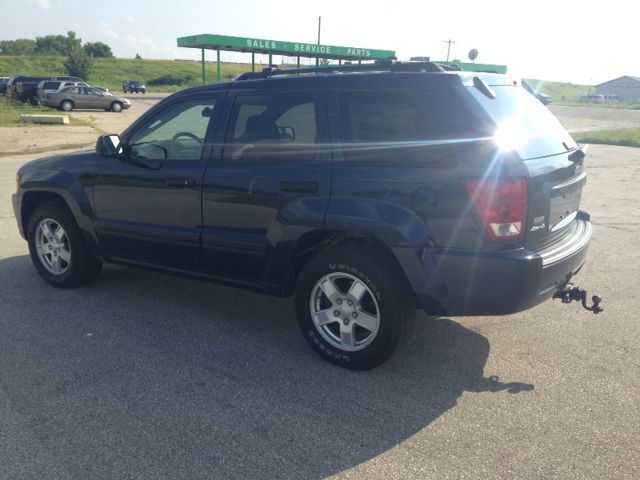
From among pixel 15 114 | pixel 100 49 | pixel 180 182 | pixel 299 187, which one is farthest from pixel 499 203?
pixel 100 49

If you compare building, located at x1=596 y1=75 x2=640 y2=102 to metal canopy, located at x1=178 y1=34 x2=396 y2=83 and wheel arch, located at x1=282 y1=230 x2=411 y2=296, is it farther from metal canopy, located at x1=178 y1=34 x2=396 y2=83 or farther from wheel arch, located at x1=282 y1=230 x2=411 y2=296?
wheel arch, located at x1=282 y1=230 x2=411 y2=296

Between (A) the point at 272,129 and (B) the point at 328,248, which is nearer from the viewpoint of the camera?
(B) the point at 328,248

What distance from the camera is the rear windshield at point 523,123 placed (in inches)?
138

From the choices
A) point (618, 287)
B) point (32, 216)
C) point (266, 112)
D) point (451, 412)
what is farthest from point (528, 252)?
point (32, 216)

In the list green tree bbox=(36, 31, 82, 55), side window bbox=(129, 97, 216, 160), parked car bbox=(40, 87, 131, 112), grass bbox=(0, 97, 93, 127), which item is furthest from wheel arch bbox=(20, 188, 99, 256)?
green tree bbox=(36, 31, 82, 55)

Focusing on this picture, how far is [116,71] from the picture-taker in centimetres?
8344

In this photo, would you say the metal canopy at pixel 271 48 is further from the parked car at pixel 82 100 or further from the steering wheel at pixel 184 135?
the steering wheel at pixel 184 135

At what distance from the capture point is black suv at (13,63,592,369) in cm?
338

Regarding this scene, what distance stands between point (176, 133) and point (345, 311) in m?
2.07

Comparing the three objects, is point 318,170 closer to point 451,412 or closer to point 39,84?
point 451,412

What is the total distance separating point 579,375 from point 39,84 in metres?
35.9

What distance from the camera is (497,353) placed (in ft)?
13.6

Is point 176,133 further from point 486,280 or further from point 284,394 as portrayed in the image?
point 486,280

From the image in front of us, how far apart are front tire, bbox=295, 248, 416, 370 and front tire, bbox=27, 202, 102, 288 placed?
2.34 metres
